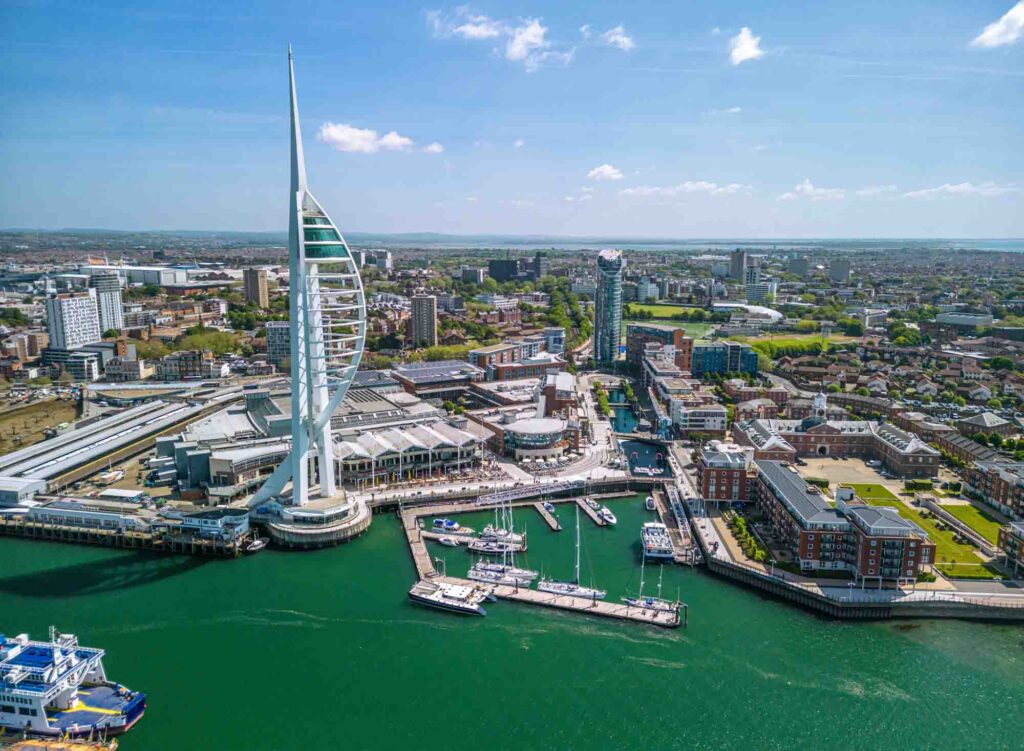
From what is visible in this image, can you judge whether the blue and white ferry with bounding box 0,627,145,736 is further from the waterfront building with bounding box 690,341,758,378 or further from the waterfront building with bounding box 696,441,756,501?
the waterfront building with bounding box 690,341,758,378

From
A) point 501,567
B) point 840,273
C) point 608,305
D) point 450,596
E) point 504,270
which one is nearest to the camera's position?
point 450,596

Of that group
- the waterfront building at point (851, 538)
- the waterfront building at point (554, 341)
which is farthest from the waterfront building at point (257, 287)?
the waterfront building at point (851, 538)

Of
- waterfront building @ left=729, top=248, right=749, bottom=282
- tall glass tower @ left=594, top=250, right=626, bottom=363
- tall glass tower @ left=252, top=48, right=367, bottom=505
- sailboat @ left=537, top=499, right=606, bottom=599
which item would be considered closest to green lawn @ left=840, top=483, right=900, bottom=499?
sailboat @ left=537, top=499, right=606, bottom=599

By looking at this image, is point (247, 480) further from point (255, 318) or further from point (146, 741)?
point (255, 318)

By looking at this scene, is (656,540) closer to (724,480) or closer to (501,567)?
(724,480)

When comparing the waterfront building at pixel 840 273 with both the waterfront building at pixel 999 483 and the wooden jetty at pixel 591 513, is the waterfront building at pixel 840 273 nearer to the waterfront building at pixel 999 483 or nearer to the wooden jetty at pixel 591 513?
the waterfront building at pixel 999 483

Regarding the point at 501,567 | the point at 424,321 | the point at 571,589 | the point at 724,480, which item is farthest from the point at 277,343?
the point at 571,589

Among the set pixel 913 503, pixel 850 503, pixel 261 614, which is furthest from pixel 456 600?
pixel 913 503
